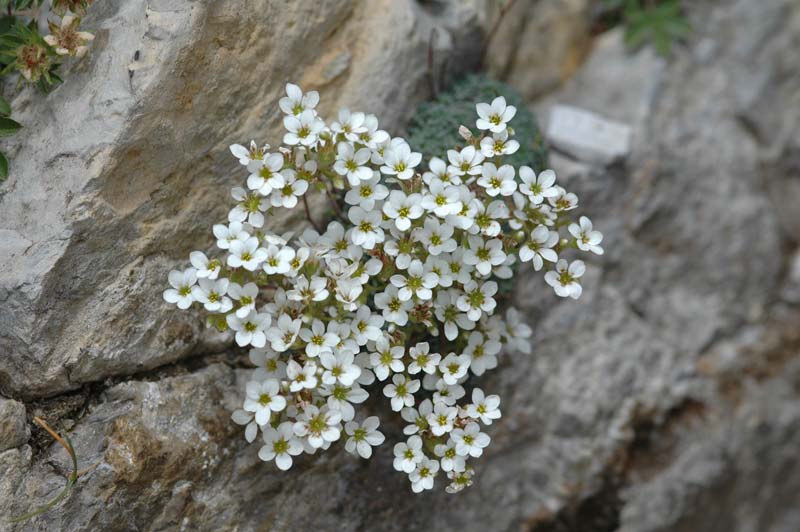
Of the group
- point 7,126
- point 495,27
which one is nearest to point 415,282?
point 7,126

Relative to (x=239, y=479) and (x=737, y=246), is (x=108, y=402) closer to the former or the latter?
(x=239, y=479)

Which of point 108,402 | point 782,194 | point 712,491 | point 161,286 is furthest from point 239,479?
point 782,194

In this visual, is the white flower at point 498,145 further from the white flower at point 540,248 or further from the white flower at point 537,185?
the white flower at point 540,248

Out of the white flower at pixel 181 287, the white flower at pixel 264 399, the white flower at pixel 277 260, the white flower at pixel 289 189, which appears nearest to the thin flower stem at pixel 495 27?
the white flower at pixel 289 189

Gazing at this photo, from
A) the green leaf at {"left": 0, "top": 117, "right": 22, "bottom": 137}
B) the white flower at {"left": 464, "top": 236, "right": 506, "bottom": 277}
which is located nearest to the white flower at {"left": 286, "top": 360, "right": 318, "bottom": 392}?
the white flower at {"left": 464, "top": 236, "right": 506, "bottom": 277}

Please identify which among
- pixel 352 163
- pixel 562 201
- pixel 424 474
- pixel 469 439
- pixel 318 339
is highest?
pixel 352 163

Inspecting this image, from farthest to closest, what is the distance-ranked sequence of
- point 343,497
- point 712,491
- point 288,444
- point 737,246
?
point 737,246
point 712,491
point 343,497
point 288,444

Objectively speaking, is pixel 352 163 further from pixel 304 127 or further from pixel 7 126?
pixel 7 126
